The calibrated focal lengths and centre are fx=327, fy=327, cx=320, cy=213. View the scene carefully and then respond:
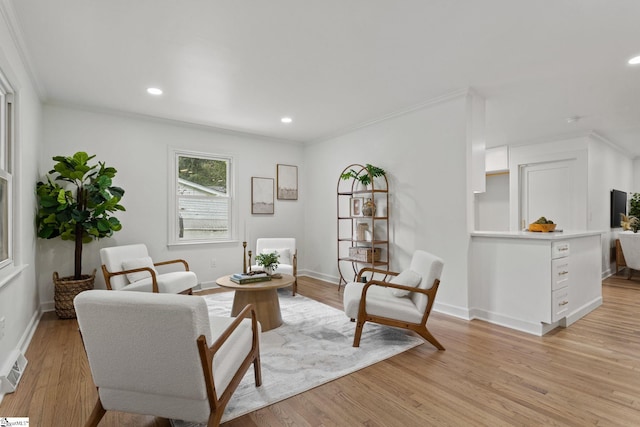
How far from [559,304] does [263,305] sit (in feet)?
9.74

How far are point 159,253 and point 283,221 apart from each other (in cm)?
210

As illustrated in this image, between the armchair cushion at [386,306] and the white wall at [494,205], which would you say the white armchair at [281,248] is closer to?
the armchair cushion at [386,306]

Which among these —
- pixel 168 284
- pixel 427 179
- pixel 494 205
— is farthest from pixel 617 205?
pixel 168 284

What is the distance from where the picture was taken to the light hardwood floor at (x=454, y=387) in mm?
1883

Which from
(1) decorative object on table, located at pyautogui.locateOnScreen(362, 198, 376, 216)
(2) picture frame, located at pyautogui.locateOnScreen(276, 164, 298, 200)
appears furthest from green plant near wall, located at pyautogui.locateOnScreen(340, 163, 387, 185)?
(2) picture frame, located at pyautogui.locateOnScreen(276, 164, 298, 200)

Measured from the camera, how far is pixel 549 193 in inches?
235

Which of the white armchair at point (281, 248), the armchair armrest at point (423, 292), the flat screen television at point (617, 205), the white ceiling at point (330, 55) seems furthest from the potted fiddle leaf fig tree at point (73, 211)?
the flat screen television at point (617, 205)

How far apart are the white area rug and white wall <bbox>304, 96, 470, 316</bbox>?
1125 mm

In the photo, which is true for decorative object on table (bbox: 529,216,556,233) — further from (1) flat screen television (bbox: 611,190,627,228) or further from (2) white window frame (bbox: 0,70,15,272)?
(2) white window frame (bbox: 0,70,15,272)

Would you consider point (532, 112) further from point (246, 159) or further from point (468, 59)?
point (246, 159)

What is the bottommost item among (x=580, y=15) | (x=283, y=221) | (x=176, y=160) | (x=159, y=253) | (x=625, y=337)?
(x=625, y=337)

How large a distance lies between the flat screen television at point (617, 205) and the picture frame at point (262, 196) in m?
6.50

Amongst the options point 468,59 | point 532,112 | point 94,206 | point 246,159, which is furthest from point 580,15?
point 94,206

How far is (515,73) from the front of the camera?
3.20 m
